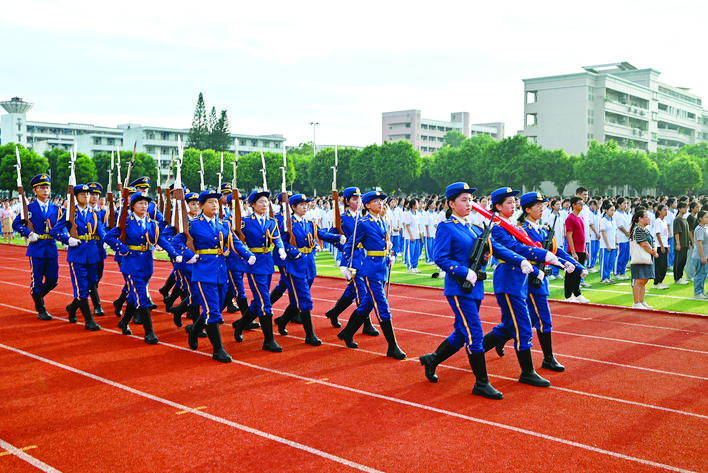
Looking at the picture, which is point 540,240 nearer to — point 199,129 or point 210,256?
point 210,256

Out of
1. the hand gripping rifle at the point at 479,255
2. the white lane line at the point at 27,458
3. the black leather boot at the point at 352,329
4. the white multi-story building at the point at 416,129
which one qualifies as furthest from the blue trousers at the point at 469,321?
the white multi-story building at the point at 416,129

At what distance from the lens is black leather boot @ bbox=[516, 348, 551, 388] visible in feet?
22.7

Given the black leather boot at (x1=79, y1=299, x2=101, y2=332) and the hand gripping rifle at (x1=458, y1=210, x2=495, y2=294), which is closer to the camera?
the hand gripping rifle at (x1=458, y1=210, x2=495, y2=294)

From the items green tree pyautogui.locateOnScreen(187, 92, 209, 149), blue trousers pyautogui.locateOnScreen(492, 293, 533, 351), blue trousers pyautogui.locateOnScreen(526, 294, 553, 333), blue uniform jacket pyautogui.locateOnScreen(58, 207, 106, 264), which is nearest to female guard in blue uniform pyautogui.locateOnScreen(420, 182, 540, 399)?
blue trousers pyautogui.locateOnScreen(492, 293, 533, 351)

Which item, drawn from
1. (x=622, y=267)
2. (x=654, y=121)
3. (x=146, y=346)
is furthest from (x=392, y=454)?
(x=654, y=121)

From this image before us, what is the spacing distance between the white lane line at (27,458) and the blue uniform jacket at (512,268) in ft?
15.3

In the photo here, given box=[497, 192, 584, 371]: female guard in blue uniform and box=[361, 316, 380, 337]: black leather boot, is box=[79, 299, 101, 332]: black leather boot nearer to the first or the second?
box=[361, 316, 380, 337]: black leather boot

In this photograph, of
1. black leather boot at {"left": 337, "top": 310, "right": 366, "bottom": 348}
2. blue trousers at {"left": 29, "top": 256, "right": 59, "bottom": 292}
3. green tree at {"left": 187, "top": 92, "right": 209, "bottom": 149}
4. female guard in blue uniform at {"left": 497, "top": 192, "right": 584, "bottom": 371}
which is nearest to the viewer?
female guard in blue uniform at {"left": 497, "top": 192, "right": 584, "bottom": 371}

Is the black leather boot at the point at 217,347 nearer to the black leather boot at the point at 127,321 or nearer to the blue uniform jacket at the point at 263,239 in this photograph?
the blue uniform jacket at the point at 263,239

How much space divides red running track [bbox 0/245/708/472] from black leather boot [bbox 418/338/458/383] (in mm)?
130

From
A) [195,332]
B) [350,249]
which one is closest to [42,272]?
[195,332]

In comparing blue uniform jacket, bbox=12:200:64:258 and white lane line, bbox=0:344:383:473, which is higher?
blue uniform jacket, bbox=12:200:64:258

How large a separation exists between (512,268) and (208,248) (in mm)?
3885

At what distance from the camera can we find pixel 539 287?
7430mm
